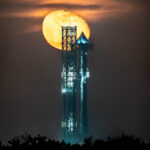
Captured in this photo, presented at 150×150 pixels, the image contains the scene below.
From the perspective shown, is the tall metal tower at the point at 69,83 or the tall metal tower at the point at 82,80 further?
the tall metal tower at the point at 82,80

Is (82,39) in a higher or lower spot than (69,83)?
higher

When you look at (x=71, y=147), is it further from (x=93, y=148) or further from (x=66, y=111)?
(x=66, y=111)

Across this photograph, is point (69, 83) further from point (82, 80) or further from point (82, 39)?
point (82, 39)

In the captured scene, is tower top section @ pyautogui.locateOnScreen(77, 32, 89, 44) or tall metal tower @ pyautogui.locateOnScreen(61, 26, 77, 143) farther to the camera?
tower top section @ pyautogui.locateOnScreen(77, 32, 89, 44)

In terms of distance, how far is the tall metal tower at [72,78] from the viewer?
106 ft

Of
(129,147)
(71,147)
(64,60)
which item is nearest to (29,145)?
(71,147)

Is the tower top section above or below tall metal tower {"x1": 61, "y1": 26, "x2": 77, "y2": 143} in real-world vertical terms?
above

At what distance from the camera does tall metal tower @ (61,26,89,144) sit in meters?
32.2

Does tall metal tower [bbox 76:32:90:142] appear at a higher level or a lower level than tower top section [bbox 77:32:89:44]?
lower

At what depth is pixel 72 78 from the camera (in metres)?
32.7

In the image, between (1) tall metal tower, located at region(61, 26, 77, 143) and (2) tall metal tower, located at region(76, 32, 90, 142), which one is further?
(2) tall metal tower, located at region(76, 32, 90, 142)

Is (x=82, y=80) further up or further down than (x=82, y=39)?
further down

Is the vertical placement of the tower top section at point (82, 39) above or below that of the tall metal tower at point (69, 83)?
above

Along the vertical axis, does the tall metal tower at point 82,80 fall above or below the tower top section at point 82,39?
below
